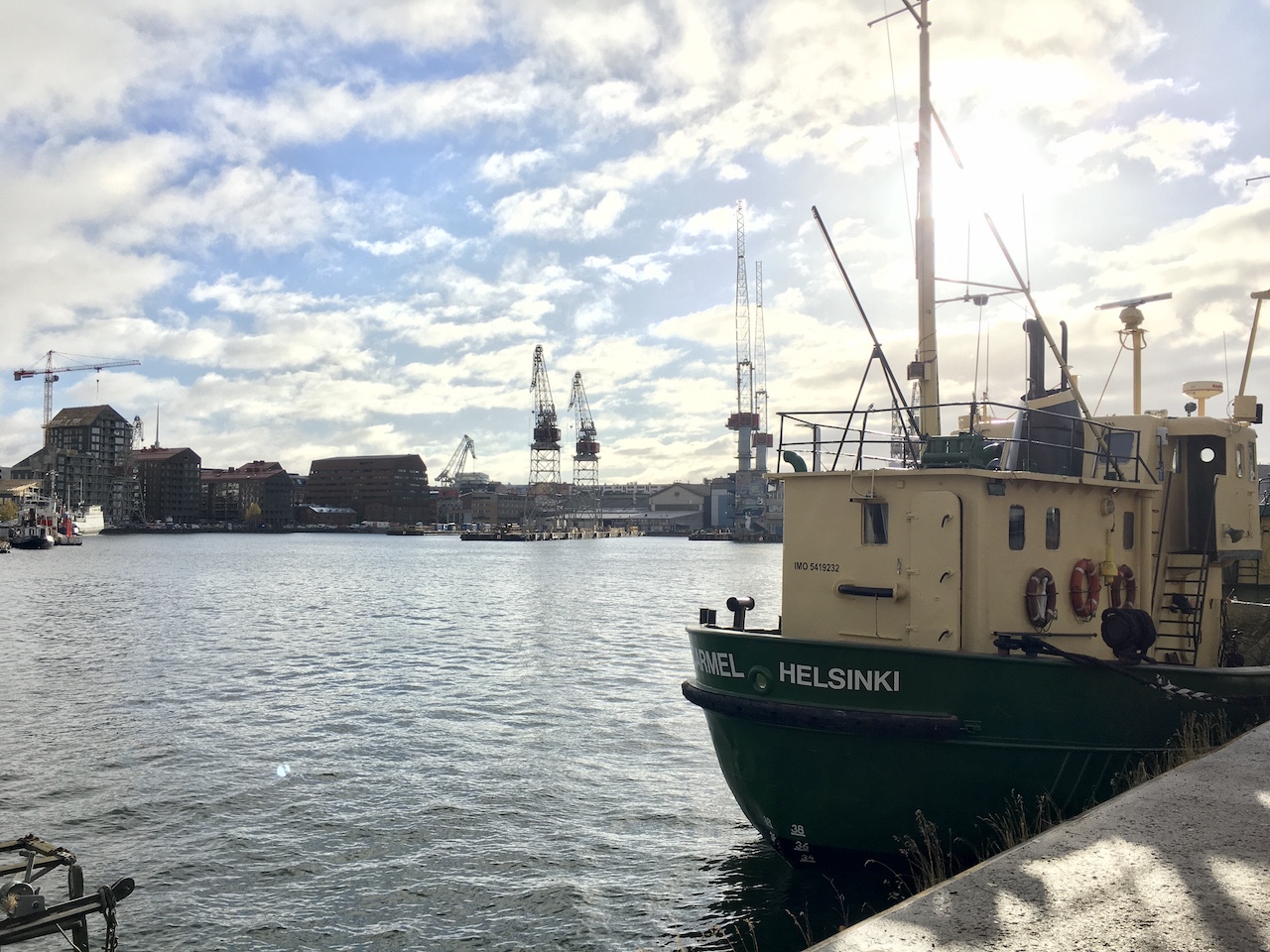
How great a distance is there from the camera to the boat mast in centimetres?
1391

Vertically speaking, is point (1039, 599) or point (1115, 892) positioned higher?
point (1039, 599)

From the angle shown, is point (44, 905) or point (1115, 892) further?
point (44, 905)

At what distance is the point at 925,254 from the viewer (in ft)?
46.7

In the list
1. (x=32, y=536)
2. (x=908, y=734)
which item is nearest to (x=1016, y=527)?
(x=908, y=734)

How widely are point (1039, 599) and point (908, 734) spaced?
8.31 feet

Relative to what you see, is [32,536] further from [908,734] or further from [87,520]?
[908,734]

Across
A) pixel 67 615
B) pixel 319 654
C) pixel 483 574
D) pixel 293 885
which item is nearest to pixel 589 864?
pixel 293 885

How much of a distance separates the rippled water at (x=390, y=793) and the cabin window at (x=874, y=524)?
3.91 m

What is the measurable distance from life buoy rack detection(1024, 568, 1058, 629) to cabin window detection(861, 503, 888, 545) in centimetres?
179

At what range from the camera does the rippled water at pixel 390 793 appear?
989 cm

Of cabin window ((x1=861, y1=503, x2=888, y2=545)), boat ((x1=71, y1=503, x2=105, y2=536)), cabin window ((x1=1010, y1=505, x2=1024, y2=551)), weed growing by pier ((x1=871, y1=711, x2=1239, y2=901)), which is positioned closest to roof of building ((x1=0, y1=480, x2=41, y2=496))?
boat ((x1=71, y1=503, x2=105, y2=536))

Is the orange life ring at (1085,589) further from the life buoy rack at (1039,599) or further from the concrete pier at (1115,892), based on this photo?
the concrete pier at (1115,892)

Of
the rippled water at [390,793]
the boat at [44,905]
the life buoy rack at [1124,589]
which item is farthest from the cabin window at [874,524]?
the boat at [44,905]

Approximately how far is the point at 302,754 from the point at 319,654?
13.0 metres
